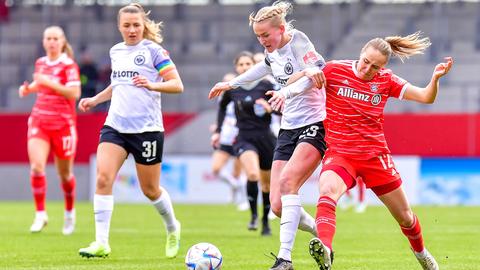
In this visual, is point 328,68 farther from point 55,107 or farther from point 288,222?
point 55,107

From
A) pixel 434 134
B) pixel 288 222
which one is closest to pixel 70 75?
pixel 288 222

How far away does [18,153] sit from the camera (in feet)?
89.3

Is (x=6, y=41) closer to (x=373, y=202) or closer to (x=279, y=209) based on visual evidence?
(x=373, y=202)

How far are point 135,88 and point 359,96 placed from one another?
2410 millimetres

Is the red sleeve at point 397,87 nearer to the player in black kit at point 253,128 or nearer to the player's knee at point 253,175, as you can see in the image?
the player in black kit at point 253,128

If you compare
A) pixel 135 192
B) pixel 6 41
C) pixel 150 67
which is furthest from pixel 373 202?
pixel 150 67

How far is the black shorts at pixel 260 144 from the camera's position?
13.7 m

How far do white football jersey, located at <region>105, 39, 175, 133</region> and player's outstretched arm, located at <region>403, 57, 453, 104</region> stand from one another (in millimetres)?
2485

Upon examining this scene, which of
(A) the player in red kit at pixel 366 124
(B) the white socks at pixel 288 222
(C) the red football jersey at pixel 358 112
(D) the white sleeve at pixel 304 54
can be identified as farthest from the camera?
(D) the white sleeve at pixel 304 54

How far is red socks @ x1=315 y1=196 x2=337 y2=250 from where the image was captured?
7852 millimetres

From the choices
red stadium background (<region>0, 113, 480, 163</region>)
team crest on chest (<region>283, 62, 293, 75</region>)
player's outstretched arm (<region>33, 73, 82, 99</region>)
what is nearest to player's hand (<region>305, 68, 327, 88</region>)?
team crest on chest (<region>283, 62, 293, 75</region>)

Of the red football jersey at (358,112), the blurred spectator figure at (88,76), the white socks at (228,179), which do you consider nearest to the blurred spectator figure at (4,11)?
the blurred spectator figure at (88,76)

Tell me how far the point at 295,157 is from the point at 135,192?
17.4m

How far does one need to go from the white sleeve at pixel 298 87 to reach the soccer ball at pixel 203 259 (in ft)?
4.37
